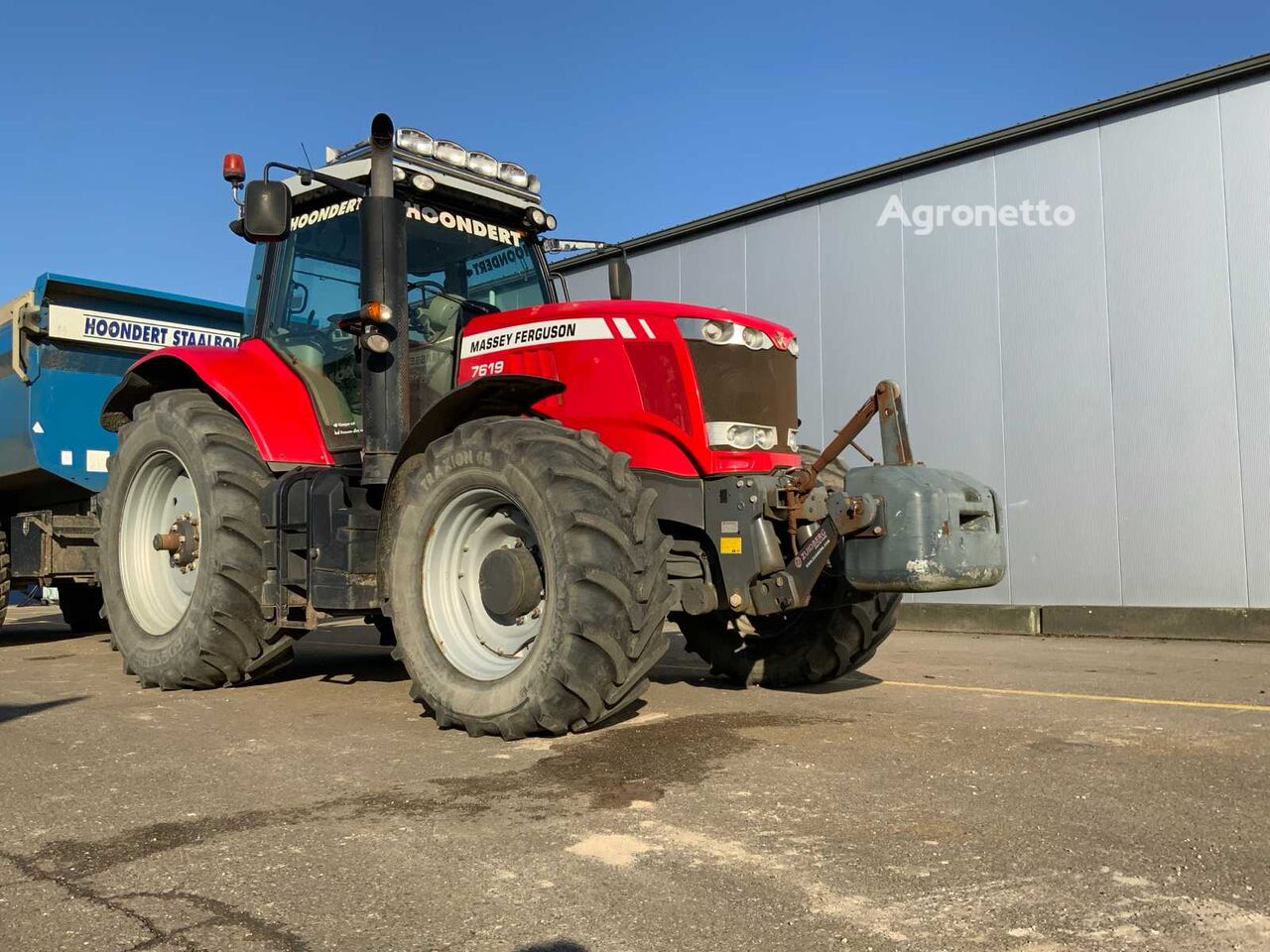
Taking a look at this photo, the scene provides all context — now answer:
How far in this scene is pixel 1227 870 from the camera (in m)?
2.87

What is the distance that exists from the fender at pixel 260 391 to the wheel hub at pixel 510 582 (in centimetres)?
178

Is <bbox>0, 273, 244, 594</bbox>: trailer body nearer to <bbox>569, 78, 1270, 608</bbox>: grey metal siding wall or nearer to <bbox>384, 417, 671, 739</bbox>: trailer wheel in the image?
<bbox>384, 417, 671, 739</bbox>: trailer wheel

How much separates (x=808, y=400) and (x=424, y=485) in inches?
379

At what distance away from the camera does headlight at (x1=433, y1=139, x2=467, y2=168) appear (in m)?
6.16

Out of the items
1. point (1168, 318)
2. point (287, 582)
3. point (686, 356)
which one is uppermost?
point (1168, 318)

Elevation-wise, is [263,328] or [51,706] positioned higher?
[263,328]

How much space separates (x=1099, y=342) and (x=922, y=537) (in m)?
8.16

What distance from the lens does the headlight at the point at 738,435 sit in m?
5.30

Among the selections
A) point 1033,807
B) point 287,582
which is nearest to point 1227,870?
point 1033,807

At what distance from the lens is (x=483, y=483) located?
4.89 m

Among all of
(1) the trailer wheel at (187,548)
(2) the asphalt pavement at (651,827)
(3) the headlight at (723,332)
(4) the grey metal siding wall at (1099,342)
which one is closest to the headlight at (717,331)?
(3) the headlight at (723,332)

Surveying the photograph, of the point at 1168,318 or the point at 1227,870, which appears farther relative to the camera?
the point at 1168,318

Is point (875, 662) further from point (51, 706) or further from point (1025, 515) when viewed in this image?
point (51, 706)

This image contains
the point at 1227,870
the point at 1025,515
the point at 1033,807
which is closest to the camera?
the point at 1227,870
